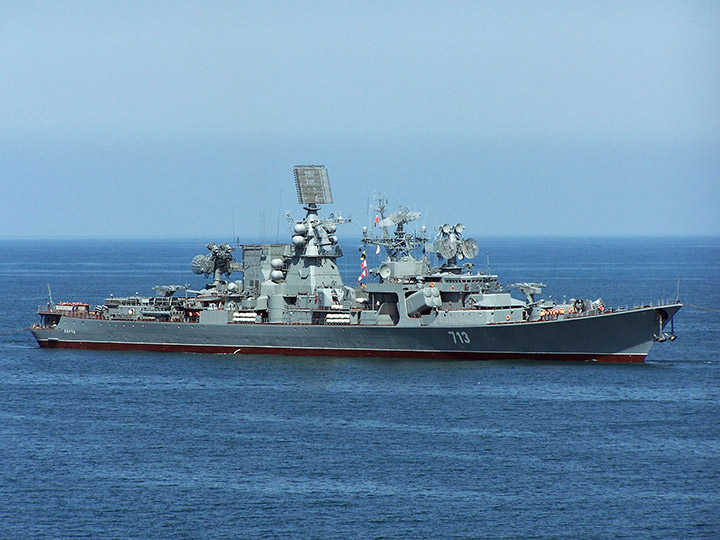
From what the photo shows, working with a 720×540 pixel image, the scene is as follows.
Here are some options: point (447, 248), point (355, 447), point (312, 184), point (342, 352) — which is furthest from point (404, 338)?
point (355, 447)

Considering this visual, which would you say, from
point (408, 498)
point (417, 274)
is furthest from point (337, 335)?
point (408, 498)

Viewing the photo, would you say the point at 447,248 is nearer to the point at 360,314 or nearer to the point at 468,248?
the point at 468,248

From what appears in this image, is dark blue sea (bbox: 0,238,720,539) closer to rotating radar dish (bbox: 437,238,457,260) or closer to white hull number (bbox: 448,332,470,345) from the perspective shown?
white hull number (bbox: 448,332,470,345)

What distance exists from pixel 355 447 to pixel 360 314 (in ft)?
69.1

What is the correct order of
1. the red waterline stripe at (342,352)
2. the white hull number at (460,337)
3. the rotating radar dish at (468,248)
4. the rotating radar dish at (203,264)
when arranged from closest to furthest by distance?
the red waterline stripe at (342,352)
the white hull number at (460,337)
the rotating radar dish at (468,248)
the rotating radar dish at (203,264)

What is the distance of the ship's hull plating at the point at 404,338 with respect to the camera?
190ft

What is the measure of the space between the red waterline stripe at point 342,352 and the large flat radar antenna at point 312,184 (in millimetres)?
9773

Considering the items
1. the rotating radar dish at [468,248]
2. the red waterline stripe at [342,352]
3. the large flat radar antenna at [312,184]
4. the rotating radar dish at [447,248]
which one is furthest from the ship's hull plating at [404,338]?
the large flat radar antenna at [312,184]

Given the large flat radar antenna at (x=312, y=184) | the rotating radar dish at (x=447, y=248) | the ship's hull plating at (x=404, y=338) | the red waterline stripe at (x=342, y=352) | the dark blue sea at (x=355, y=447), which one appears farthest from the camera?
the large flat radar antenna at (x=312, y=184)

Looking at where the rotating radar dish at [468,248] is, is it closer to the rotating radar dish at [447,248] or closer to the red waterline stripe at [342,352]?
the rotating radar dish at [447,248]

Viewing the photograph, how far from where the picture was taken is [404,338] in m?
60.9

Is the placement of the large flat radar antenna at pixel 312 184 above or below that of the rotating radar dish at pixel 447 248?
above

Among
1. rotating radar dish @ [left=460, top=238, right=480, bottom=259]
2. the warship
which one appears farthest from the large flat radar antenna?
rotating radar dish @ [left=460, top=238, right=480, bottom=259]

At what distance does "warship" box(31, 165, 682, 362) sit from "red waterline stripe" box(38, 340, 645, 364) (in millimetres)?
64
